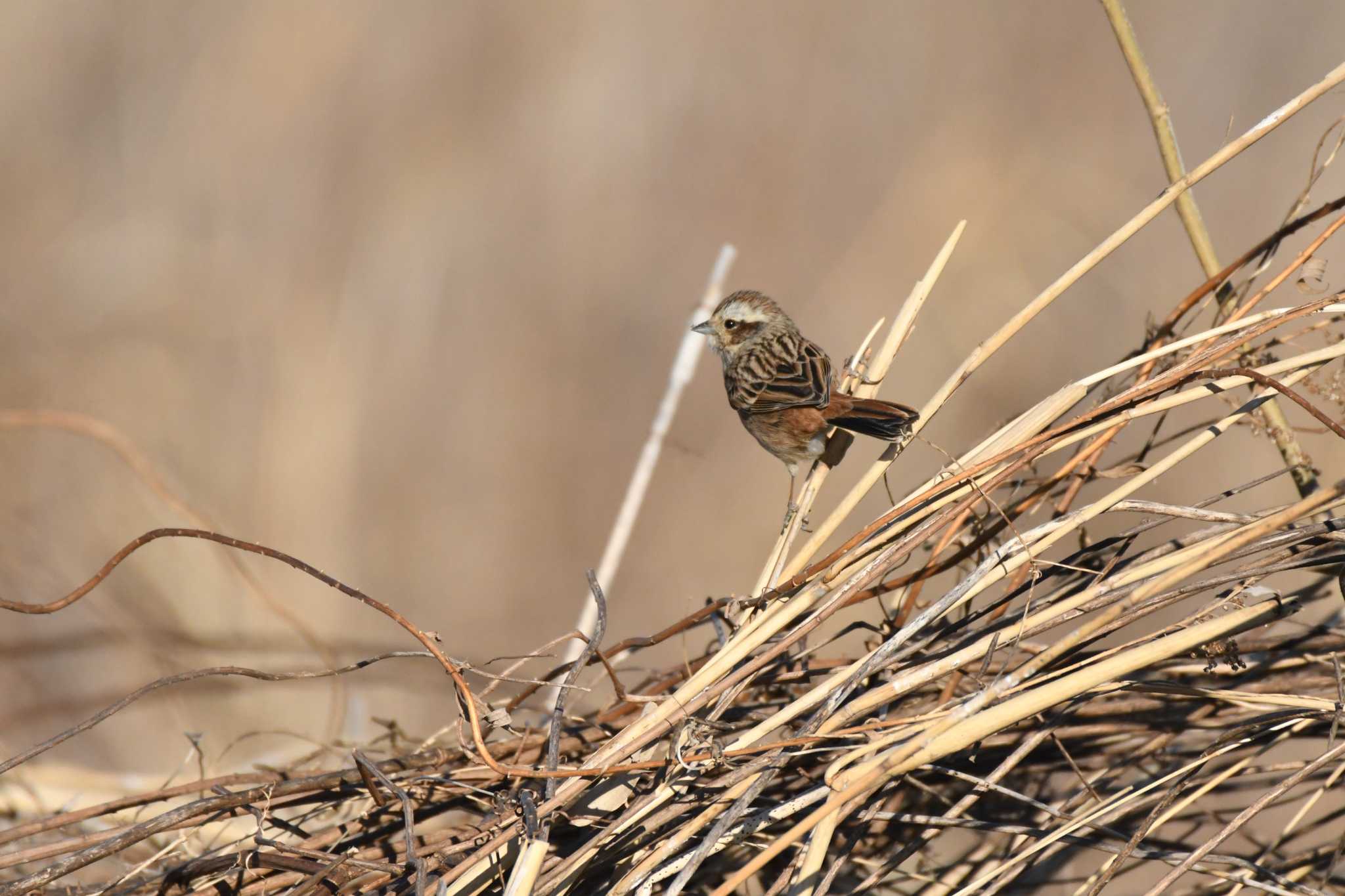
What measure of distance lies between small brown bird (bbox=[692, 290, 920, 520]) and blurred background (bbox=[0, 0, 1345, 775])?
1.75 m

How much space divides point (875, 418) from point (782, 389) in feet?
2.38

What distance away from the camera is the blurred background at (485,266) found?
205 inches

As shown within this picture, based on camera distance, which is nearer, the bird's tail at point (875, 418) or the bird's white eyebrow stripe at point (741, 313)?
the bird's tail at point (875, 418)

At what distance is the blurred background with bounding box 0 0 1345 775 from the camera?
5.20 metres

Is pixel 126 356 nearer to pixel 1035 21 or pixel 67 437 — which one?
pixel 67 437

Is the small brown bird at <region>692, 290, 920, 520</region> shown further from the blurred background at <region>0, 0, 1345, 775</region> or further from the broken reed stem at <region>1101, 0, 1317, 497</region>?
the blurred background at <region>0, 0, 1345, 775</region>

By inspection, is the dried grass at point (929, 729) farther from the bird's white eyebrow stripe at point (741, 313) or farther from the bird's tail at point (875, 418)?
the bird's white eyebrow stripe at point (741, 313)

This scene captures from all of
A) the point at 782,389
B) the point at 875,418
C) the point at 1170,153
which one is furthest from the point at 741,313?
the point at 1170,153

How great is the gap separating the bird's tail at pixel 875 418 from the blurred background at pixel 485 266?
2.51 m

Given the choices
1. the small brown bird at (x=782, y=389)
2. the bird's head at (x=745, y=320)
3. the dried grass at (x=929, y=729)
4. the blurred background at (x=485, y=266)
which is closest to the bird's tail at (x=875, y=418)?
the small brown bird at (x=782, y=389)

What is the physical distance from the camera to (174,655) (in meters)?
4.38

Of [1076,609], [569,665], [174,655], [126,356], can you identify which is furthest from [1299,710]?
[126,356]

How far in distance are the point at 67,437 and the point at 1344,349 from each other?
587cm

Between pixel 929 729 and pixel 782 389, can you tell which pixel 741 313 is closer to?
pixel 782 389
